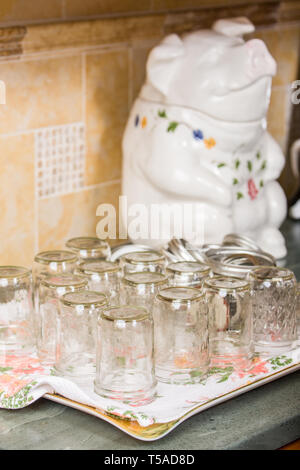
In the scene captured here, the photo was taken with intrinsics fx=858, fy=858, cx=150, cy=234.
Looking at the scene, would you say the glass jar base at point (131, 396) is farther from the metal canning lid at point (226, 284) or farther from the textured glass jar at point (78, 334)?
the metal canning lid at point (226, 284)

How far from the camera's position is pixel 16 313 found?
111 centimetres

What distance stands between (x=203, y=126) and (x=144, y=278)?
383 millimetres

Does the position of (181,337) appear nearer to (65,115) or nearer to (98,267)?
(98,267)

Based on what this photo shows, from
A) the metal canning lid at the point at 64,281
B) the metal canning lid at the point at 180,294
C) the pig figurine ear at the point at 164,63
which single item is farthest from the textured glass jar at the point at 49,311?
the pig figurine ear at the point at 164,63

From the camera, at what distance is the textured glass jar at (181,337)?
1011mm

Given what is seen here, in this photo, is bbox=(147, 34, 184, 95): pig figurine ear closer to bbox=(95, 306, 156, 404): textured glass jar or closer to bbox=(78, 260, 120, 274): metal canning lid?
bbox=(78, 260, 120, 274): metal canning lid

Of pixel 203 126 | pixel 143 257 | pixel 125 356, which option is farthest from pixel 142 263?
pixel 203 126

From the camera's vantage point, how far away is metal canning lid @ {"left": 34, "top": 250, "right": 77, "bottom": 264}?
1158 mm

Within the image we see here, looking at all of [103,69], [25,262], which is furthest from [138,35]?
[25,262]

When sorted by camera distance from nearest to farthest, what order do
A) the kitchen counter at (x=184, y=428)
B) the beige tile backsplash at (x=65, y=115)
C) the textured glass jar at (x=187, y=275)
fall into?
1. the kitchen counter at (x=184, y=428)
2. the textured glass jar at (x=187, y=275)
3. the beige tile backsplash at (x=65, y=115)

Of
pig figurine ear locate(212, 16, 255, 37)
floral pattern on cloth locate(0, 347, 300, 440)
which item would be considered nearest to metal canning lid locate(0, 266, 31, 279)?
floral pattern on cloth locate(0, 347, 300, 440)

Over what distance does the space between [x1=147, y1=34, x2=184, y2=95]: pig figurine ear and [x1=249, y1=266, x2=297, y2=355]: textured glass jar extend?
0.41 metres

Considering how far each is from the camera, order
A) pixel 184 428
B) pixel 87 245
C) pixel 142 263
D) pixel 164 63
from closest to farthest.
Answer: pixel 184 428, pixel 142 263, pixel 87 245, pixel 164 63

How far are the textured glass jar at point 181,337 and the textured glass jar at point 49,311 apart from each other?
0.37 feet
